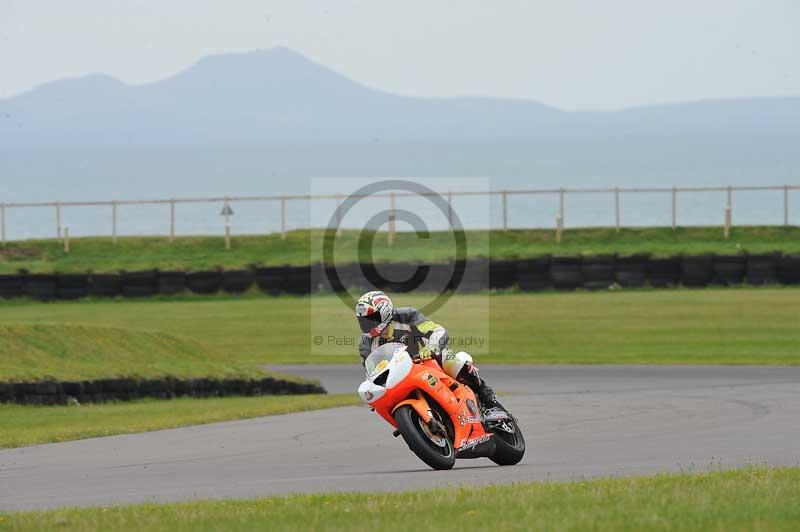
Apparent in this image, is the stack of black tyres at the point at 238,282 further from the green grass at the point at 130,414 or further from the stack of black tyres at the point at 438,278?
the green grass at the point at 130,414

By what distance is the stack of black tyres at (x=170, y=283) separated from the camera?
136ft

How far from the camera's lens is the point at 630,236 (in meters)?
49.2

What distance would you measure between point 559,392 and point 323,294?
65.4 feet

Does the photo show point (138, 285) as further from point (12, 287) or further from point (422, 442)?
point (422, 442)

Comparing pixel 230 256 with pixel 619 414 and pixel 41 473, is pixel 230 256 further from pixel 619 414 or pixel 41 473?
pixel 41 473

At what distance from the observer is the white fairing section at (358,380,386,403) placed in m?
12.0

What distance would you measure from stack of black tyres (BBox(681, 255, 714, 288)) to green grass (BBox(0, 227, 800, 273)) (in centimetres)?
605

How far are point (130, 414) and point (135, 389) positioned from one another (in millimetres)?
2153

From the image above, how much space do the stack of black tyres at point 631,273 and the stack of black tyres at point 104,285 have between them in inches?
536

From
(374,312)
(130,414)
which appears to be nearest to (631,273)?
(130,414)

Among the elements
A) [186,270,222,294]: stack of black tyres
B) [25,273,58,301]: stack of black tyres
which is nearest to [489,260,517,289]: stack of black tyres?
[186,270,222,294]: stack of black tyres

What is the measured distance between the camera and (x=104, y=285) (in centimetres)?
4097

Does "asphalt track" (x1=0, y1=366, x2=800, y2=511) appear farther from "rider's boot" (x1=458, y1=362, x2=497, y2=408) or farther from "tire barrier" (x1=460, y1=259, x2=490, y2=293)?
"tire barrier" (x1=460, y1=259, x2=490, y2=293)

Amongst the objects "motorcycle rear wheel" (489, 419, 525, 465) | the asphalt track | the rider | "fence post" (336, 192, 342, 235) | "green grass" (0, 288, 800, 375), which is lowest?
"green grass" (0, 288, 800, 375)
